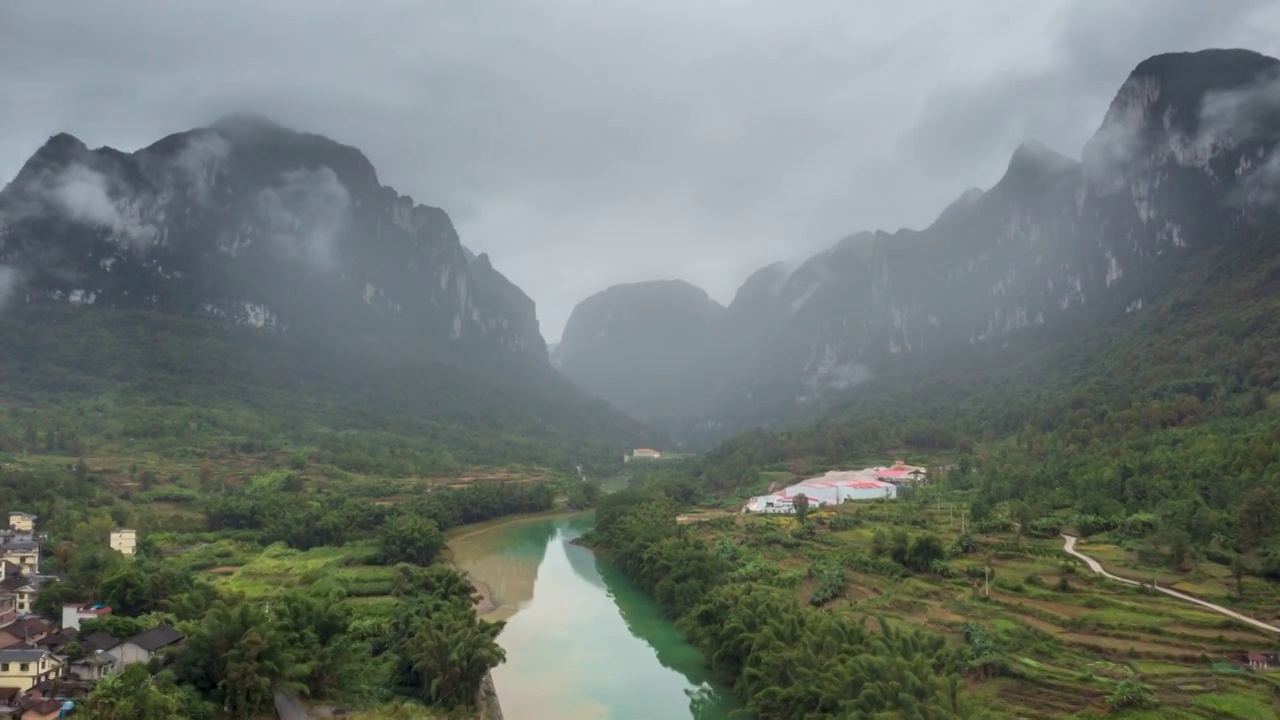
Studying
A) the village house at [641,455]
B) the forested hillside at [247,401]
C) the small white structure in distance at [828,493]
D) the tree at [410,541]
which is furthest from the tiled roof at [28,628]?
the village house at [641,455]

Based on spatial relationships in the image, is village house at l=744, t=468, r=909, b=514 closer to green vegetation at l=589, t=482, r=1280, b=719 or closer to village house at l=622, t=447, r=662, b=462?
green vegetation at l=589, t=482, r=1280, b=719

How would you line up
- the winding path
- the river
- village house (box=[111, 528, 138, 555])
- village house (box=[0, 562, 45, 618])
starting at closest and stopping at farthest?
the winding path < the river < village house (box=[0, 562, 45, 618]) < village house (box=[111, 528, 138, 555])

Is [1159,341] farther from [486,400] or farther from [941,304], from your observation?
[486,400]

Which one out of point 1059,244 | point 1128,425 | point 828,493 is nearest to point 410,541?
point 828,493

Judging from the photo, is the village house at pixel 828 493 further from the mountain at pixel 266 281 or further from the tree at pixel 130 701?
the tree at pixel 130 701

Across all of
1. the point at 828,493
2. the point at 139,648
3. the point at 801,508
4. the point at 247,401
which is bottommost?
the point at 828,493

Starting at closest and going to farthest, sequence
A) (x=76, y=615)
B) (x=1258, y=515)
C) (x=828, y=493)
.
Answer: (x=76, y=615), (x=1258, y=515), (x=828, y=493)

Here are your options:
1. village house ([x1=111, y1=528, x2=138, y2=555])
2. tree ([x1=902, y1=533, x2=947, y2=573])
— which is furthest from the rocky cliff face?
tree ([x1=902, y1=533, x2=947, y2=573])

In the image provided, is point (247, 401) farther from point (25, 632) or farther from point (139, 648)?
point (139, 648)
